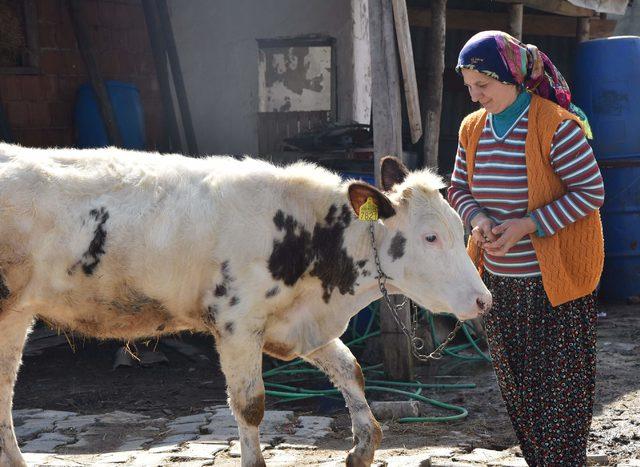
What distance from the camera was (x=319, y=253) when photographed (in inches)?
186

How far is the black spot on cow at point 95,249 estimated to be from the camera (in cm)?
451

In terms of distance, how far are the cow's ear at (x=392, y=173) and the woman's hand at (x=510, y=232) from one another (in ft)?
2.98

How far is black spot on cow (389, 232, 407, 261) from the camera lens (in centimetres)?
467

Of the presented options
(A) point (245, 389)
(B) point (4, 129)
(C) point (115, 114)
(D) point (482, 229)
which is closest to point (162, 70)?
(C) point (115, 114)

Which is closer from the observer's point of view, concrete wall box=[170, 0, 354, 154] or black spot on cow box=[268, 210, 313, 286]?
black spot on cow box=[268, 210, 313, 286]

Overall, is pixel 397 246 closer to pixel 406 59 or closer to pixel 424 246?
pixel 424 246

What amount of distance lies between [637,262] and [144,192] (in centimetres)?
717

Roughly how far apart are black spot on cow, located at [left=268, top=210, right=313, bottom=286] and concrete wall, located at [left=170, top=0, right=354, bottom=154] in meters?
4.88

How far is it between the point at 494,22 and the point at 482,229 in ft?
26.6

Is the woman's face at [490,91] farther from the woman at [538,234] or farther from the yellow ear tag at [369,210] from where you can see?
the yellow ear tag at [369,210]

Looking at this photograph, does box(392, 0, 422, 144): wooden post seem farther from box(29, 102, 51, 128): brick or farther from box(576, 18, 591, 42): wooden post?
box(576, 18, 591, 42): wooden post

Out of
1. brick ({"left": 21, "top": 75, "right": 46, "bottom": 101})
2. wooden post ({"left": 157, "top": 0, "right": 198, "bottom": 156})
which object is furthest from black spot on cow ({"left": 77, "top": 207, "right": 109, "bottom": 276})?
brick ({"left": 21, "top": 75, "right": 46, "bottom": 101})

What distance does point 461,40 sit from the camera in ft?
42.4

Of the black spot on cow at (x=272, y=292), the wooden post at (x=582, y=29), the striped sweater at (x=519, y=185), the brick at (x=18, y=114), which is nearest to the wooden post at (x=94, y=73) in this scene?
the brick at (x=18, y=114)
